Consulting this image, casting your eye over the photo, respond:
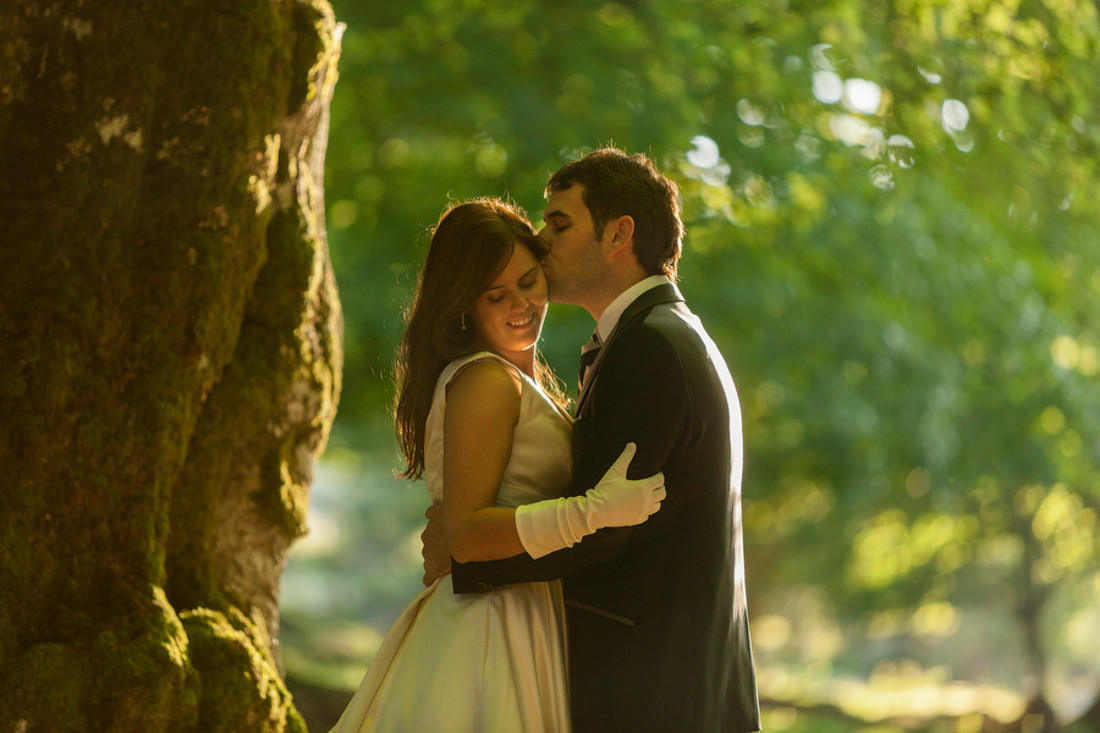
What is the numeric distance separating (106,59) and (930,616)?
25.1 metres

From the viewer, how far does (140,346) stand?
3871mm

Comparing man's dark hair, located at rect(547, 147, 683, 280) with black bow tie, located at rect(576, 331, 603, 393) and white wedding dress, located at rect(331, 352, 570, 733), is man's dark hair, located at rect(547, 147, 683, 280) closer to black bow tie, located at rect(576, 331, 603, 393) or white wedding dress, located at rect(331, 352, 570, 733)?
black bow tie, located at rect(576, 331, 603, 393)

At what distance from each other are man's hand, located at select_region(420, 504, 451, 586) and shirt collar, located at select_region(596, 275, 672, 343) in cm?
74

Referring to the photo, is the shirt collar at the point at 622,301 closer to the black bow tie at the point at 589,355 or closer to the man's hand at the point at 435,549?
the black bow tie at the point at 589,355

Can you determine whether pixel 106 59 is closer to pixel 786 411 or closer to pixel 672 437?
pixel 672 437

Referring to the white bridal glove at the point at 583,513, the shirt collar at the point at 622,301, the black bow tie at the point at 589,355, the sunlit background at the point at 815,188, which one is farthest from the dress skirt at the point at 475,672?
the sunlit background at the point at 815,188

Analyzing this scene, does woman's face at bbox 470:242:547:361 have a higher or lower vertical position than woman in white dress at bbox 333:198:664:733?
higher

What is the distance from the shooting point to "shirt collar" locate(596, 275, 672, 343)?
11.5ft

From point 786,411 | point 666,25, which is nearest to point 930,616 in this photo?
point 786,411

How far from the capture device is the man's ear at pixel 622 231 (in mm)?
3566

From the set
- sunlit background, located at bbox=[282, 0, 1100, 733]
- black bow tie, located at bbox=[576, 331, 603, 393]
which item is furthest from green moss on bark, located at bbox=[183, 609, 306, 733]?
sunlit background, located at bbox=[282, 0, 1100, 733]

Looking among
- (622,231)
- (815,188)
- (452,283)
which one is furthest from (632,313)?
(815,188)

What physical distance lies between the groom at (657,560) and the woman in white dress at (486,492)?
9 centimetres

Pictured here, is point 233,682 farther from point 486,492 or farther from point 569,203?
point 569,203
